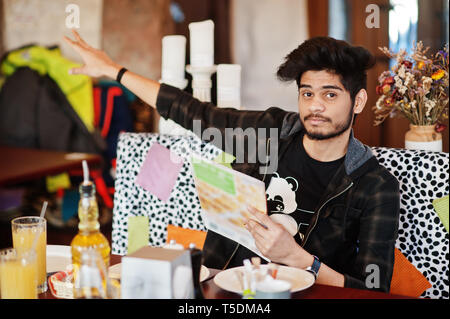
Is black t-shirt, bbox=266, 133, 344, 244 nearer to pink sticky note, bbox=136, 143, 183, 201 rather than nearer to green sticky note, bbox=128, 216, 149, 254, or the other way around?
pink sticky note, bbox=136, 143, 183, 201

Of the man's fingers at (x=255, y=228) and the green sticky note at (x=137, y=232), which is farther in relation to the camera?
the green sticky note at (x=137, y=232)

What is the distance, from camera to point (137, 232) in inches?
89.4

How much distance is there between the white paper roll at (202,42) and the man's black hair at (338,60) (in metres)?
0.53

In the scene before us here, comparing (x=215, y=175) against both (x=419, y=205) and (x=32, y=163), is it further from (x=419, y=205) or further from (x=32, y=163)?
(x=32, y=163)

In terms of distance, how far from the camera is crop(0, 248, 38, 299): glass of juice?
115 cm

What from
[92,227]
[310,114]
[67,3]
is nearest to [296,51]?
[310,114]

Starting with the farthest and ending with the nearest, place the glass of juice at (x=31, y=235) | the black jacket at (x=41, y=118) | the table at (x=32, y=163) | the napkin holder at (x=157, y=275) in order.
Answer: the black jacket at (x=41, y=118) → the table at (x=32, y=163) → the glass of juice at (x=31, y=235) → the napkin holder at (x=157, y=275)

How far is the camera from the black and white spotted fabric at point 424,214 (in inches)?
70.5

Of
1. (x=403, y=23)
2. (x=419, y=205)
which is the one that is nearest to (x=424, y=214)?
(x=419, y=205)

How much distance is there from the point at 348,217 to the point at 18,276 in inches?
39.5

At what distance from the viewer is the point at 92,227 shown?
4.03 feet

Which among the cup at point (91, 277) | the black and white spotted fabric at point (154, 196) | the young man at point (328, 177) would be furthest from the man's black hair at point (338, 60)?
the cup at point (91, 277)

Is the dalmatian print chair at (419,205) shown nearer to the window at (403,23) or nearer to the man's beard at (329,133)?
the man's beard at (329,133)

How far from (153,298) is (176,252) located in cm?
10
